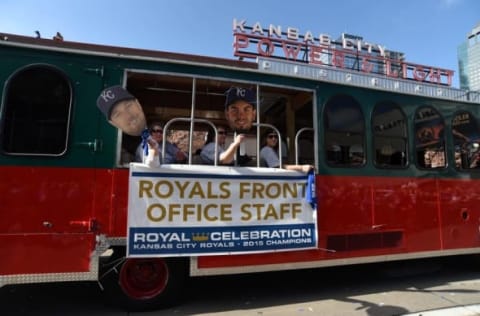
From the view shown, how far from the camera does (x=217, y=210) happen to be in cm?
389

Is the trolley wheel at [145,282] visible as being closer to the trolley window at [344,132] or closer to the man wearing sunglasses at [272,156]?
the man wearing sunglasses at [272,156]

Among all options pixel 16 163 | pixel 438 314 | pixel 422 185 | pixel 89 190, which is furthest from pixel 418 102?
pixel 16 163

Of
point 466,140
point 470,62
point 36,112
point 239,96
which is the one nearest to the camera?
point 36,112

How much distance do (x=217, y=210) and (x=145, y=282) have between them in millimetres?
1138

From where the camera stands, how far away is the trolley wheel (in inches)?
148

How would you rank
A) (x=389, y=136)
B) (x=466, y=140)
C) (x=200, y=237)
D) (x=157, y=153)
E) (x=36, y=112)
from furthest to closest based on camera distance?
1. (x=466, y=140)
2. (x=389, y=136)
3. (x=200, y=237)
4. (x=157, y=153)
5. (x=36, y=112)

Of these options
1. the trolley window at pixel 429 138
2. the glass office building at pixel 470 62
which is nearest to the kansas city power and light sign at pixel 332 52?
the glass office building at pixel 470 62

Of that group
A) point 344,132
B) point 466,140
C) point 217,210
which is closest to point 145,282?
point 217,210

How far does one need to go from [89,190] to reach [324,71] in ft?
11.2

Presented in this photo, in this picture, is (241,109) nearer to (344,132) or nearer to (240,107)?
(240,107)

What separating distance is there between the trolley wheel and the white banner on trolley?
0.93 ft

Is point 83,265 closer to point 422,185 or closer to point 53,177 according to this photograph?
point 53,177

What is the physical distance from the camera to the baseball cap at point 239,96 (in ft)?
13.7

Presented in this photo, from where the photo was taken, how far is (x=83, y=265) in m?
3.45
